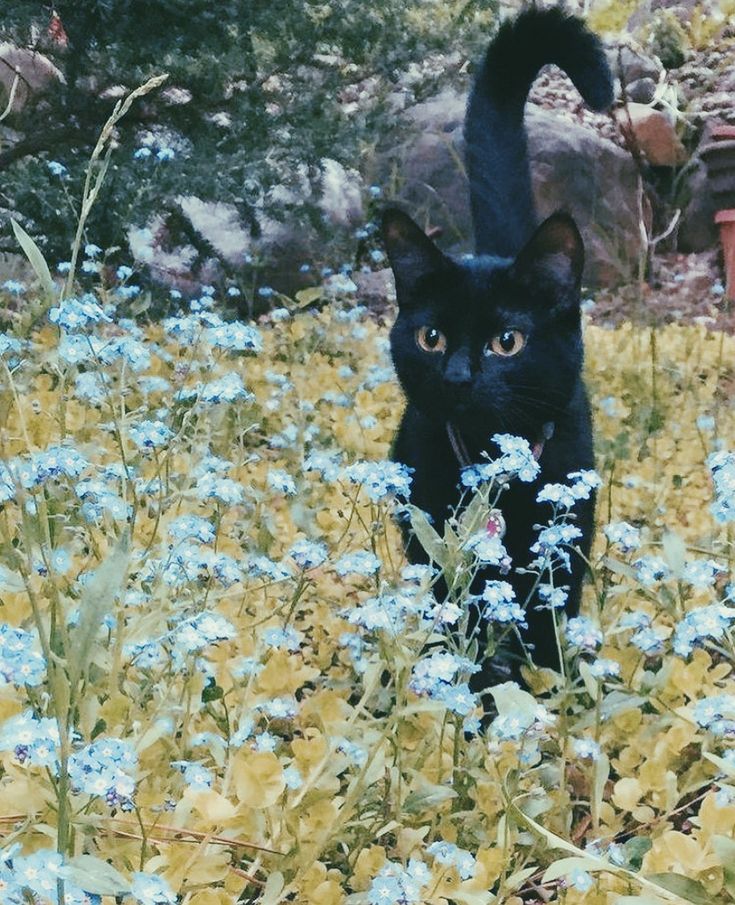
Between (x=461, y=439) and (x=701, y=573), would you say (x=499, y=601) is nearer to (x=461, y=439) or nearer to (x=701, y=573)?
(x=701, y=573)

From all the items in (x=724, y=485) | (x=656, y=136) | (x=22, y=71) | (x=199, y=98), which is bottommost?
(x=724, y=485)

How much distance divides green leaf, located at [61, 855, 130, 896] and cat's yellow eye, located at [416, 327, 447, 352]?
1.26m

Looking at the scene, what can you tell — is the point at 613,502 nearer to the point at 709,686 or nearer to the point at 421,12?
the point at 709,686

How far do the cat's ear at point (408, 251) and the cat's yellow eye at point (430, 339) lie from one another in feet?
0.32

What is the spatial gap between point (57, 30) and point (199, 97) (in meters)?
0.43

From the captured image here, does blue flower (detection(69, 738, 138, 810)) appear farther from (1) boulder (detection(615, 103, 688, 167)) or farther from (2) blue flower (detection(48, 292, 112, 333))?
(1) boulder (detection(615, 103, 688, 167))

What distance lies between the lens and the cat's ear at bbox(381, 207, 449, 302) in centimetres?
187

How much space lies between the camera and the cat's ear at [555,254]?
1.75 m

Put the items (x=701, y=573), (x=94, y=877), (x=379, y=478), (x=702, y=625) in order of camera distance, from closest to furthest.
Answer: (x=94, y=877), (x=702, y=625), (x=379, y=478), (x=701, y=573)

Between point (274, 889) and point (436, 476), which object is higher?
point (436, 476)

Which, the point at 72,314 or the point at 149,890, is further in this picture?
the point at 72,314

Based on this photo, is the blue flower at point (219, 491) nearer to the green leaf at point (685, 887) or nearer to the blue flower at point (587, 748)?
the blue flower at point (587, 748)

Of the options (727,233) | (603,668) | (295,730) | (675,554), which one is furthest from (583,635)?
(727,233)

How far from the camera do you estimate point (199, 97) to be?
3.19 meters
